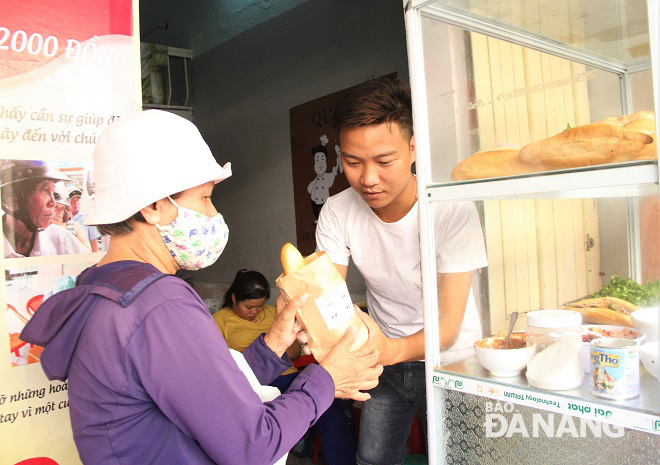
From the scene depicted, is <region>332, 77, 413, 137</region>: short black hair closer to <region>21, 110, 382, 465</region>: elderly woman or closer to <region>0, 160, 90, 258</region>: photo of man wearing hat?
<region>21, 110, 382, 465</region>: elderly woman

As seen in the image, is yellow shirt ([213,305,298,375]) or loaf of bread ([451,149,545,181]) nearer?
loaf of bread ([451,149,545,181])

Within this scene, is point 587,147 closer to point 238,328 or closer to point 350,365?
point 350,365

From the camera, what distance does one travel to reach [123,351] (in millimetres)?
1050

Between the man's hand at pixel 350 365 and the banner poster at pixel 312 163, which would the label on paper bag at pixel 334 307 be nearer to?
the man's hand at pixel 350 365

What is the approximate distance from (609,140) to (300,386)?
0.84m

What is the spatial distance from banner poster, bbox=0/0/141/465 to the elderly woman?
601 mm

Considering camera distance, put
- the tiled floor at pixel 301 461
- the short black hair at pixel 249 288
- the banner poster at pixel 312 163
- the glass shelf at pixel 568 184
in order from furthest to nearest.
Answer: the banner poster at pixel 312 163
the short black hair at pixel 249 288
the tiled floor at pixel 301 461
the glass shelf at pixel 568 184

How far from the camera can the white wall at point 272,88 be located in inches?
166

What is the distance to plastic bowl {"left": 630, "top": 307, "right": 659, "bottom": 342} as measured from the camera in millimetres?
1119

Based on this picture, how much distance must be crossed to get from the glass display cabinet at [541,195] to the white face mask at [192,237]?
0.49 meters

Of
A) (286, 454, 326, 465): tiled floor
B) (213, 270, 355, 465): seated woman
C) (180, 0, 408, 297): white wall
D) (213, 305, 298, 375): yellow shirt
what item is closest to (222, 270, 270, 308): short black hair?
(213, 270, 355, 465): seated woman

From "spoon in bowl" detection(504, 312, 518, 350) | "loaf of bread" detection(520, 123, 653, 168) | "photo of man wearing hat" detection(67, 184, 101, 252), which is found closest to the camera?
"loaf of bread" detection(520, 123, 653, 168)

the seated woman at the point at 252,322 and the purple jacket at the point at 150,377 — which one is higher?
the purple jacket at the point at 150,377

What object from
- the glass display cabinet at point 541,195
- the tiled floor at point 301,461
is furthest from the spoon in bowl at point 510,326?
the tiled floor at point 301,461
